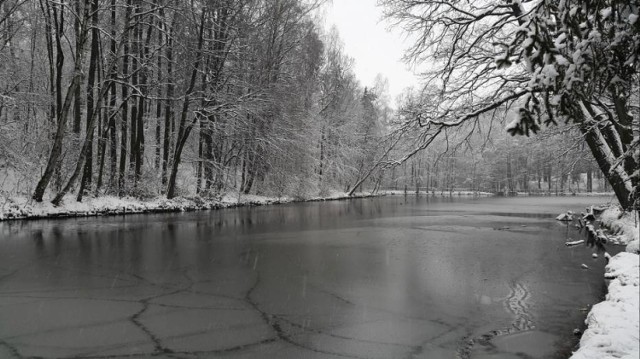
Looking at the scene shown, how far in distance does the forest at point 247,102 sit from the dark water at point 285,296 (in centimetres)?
232

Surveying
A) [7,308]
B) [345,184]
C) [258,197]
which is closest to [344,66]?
[345,184]

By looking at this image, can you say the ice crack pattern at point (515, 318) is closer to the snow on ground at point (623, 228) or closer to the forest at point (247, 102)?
the forest at point (247, 102)

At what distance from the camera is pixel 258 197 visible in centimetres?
3136

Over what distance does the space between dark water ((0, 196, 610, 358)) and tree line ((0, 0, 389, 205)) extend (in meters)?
6.76

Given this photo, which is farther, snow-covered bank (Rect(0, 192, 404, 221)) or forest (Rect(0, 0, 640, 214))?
snow-covered bank (Rect(0, 192, 404, 221))

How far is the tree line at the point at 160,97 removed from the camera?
1913 cm

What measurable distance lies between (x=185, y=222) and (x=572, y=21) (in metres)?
16.4

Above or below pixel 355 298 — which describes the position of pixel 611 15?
above

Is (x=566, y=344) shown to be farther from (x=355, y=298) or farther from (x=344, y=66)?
(x=344, y=66)

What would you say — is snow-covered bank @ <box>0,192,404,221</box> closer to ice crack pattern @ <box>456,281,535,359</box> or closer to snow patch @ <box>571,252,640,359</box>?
ice crack pattern @ <box>456,281,535,359</box>

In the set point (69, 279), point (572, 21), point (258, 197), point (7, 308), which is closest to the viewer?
point (572, 21)

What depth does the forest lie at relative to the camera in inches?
316

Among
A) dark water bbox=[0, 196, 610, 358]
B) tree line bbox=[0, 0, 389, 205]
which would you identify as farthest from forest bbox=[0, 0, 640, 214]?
dark water bbox=[0, 196, 610, 358]

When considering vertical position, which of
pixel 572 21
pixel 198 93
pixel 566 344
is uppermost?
pixel 198 93
